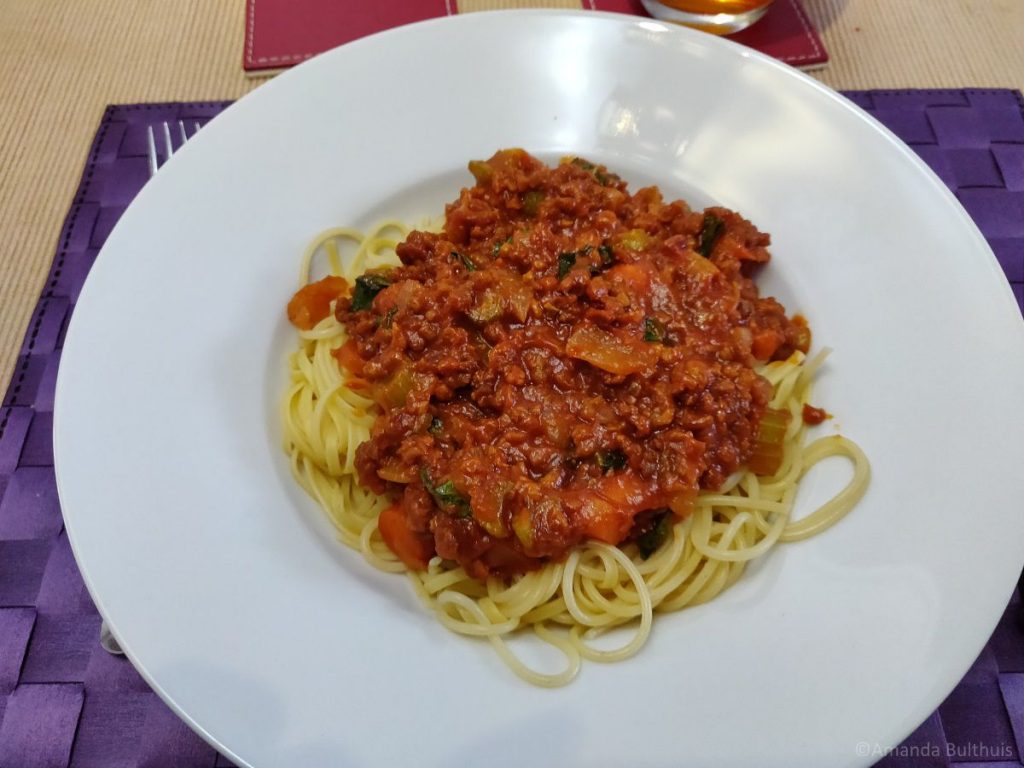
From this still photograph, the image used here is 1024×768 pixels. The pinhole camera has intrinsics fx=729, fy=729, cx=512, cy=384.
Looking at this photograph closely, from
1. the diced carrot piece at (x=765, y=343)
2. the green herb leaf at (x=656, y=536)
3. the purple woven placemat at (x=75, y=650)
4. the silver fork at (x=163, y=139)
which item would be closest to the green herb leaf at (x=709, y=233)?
the diced carrot piece at (x=765, y=343)

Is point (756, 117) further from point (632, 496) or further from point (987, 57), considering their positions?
point (987, 57)

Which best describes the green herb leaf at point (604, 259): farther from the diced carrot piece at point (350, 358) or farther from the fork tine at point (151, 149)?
the fork tine at point (151, 149)

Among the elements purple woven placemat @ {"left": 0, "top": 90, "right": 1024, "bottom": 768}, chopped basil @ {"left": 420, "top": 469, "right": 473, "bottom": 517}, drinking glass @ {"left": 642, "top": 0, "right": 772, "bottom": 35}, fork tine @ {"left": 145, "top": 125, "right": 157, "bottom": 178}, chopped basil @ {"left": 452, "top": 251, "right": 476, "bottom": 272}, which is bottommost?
purple woven placemat @ {"left": 0, "top": 90, "right": 1024, "bottom": 768}

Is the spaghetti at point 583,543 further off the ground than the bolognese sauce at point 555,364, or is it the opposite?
the bolognese sauce at point 555,364

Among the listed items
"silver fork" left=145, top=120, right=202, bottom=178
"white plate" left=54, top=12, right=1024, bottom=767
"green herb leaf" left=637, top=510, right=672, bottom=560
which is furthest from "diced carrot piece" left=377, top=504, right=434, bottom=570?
"silver fork" left=145, top=120, right=202, bottom=178

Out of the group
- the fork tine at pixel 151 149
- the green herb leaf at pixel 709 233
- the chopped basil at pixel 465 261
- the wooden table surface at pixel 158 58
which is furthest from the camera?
the wooden table surface at pixel 158 58

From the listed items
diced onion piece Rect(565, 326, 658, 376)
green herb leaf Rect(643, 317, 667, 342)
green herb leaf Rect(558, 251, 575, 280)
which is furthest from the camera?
green herb leaf Rect(558, 251, 575, 280)

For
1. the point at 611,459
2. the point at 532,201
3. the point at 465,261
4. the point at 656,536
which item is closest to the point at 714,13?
the point at 532,201

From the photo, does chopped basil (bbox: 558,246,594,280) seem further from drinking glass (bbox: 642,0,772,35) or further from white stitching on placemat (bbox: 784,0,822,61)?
white stitching on placemat (bbox: 784,0,822,61)

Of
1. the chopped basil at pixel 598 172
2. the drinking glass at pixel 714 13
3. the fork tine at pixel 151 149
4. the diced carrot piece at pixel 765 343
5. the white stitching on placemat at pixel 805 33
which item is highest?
the drinking glass at pixel 714 13
